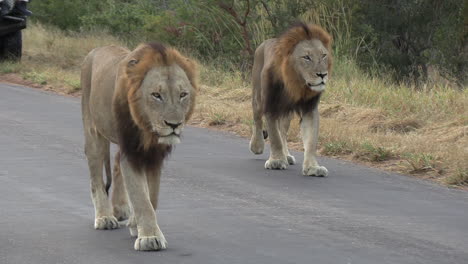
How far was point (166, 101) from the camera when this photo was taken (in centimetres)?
633

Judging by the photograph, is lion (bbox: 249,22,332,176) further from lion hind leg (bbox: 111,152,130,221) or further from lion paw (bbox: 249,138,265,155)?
lion hind leg (bbox: 111,152,130,221)

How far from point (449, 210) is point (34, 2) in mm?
18440

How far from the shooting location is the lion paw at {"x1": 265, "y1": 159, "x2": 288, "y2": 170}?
10250mm

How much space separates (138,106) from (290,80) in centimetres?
391

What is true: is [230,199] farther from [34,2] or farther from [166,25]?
[34,2]

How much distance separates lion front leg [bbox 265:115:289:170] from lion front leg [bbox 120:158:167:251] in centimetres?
371

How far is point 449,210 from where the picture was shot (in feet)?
27.3

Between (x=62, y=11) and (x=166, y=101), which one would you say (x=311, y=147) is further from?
(x=62, y=11)

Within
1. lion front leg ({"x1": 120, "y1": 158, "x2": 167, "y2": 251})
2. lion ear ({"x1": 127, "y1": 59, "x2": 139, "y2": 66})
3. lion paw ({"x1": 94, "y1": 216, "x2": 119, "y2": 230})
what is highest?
lion ear ({"x1": 127, "y1": 59, "x2": 139, "y2": 66})

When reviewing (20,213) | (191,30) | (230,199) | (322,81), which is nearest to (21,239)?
(20,213)

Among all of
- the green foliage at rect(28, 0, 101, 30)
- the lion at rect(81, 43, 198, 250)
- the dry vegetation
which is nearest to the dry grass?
the dry vegetation

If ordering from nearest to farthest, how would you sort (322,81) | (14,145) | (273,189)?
1. (273,189)
2. (322,81)
3. (14,145)

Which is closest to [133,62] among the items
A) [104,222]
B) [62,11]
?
[104,222]

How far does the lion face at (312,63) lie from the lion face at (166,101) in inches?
141
